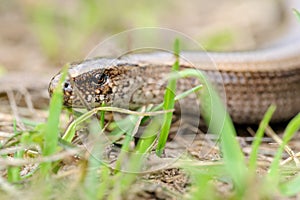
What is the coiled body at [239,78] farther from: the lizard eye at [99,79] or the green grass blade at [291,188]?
the green grass blade at [291,188]

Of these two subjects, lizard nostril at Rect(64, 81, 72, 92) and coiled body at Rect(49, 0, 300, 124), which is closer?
lizard nostril at Rect(64, 81, 72, 92)

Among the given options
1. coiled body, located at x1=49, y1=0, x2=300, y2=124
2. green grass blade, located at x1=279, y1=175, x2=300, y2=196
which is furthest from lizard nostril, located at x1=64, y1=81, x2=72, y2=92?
green grass blade, located at x1=279, y1=175, x2=300, y2=196

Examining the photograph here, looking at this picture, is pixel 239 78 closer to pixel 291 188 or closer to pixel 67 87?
pixel 67 87

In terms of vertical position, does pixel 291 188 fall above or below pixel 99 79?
below

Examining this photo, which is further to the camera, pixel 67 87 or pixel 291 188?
pixel 67 87

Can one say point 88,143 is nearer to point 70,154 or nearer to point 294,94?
point 70,154

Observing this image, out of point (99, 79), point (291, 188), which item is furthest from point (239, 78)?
point (291, 188)

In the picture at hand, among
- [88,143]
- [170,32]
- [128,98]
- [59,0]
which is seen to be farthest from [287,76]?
[59,0]

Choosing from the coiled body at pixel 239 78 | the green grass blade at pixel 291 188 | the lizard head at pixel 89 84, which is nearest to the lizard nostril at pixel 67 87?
the lizard head at pixel 89 84

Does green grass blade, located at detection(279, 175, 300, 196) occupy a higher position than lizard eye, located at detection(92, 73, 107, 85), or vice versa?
lizard eye, located at detection(92, 73, 107, 85)

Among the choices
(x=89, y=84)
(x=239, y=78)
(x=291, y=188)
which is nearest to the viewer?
(x=291, y=188)

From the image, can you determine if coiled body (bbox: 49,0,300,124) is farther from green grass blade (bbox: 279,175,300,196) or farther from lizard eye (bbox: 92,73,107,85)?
green grass blade (bbox: 279,175,300,196)
